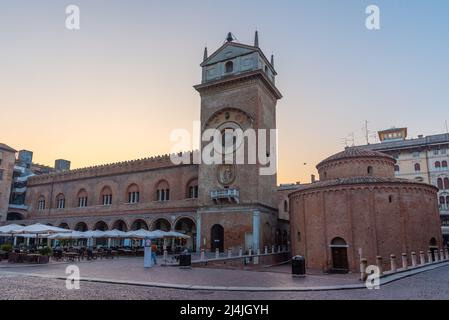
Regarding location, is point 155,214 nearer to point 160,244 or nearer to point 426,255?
point 160,244

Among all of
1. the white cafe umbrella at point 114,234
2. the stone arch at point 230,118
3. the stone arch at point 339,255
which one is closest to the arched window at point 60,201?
the white cafe umbrella at point 114,234

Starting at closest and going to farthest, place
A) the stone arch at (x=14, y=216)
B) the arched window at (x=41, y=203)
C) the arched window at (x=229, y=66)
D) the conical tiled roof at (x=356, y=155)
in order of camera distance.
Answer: the conical tiled roof at (x=356, y=155), the arched window at (x=229, y=66), the arched window at (x=41, y=203), the stone arch at (x=14, y=216)

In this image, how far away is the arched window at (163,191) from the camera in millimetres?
40794

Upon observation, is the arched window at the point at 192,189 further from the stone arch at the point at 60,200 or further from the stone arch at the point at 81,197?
the stone arch at the point at 60,200

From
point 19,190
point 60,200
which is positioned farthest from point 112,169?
point 19,190

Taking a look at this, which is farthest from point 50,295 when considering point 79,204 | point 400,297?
point 79,204

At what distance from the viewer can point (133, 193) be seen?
4369 cm

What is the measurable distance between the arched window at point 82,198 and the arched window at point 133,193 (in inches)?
326

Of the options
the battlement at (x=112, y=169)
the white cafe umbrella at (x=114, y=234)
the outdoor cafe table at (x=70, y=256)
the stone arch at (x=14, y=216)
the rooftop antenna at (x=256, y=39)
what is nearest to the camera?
the outdoor cafe table at (x=70, y=256)

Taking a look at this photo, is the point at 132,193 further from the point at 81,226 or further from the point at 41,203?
the point at 41,203

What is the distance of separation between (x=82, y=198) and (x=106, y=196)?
4.88 meters

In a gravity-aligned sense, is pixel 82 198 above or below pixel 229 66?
below

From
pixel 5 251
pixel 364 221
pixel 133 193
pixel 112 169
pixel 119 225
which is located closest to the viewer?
pixel 5 251

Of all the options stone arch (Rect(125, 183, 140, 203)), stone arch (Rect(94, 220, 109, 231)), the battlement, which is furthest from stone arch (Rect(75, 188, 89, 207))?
stone arch (Rect(125, 183, 140, 203))
